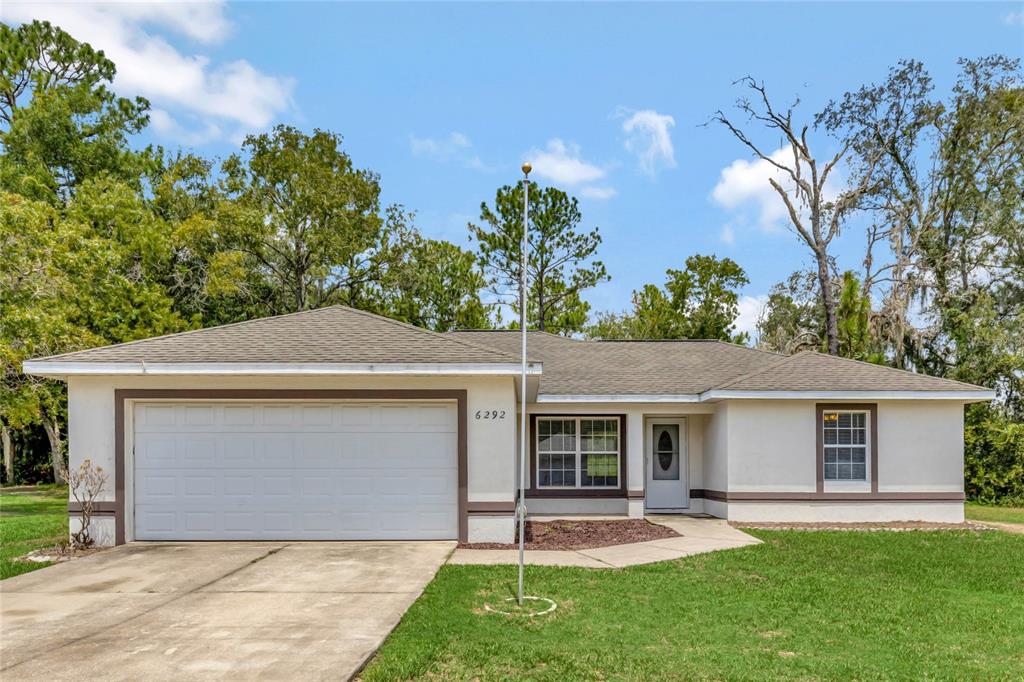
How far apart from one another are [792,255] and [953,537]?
21.4 metres

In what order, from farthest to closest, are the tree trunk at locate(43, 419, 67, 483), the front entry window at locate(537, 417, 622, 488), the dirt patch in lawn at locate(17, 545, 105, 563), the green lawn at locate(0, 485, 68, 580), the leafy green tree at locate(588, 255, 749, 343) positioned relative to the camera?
1. the leafy green tree at locate(588, 255, 749, 343)
2. the tree trunk at locate(43, 419, 67, 483)
3. the front entry window at locate(537, 417, 622, 488)
4. the dirt patch in lawn at locate(17, 545, 105, 563)
5. the green lawn at locate(0, 485, 68, 580)

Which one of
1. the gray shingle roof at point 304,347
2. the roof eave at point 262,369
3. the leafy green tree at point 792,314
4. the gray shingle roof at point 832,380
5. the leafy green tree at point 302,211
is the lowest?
the gray shingle roof at point 832,380

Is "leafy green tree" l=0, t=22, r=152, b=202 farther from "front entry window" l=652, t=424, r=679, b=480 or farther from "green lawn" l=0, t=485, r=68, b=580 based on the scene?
"front entry window" l=652, t=424, r=679, b=480

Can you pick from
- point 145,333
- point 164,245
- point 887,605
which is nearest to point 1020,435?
point 887,605

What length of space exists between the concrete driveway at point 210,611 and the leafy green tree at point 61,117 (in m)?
23.4

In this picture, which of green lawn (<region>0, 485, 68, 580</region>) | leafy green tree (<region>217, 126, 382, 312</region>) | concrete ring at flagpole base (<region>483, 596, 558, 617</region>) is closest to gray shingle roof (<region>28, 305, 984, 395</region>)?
green lawn (<region>0, 485, 68, 580</region>)

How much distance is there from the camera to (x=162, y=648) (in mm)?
5594

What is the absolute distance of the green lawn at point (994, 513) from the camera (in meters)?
14.7

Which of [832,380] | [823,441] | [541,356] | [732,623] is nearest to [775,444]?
Answer: [823,441]

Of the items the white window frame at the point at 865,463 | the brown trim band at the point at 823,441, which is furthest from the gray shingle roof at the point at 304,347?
the white window frame at the point at 865,463

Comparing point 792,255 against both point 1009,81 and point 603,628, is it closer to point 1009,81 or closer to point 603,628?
point 1009,81

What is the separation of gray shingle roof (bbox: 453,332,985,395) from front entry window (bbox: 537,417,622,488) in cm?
88

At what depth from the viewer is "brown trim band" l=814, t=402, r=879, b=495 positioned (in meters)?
13.4

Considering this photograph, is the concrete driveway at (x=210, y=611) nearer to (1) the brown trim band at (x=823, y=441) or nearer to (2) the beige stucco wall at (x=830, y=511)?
(2) the beige stucco wall at (x=830, y=511)
